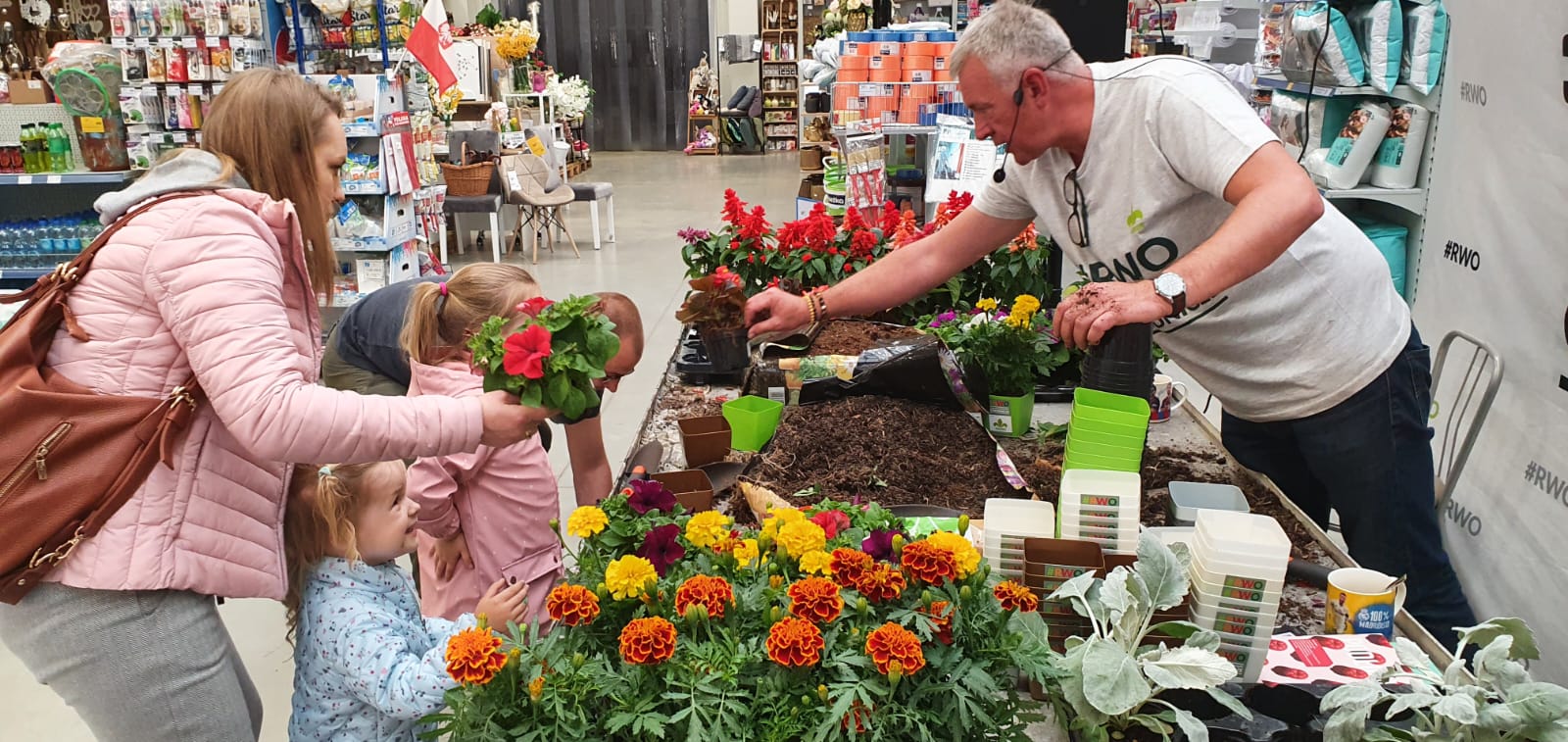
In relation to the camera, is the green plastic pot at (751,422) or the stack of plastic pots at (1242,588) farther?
the green plastic pot at (751,422)

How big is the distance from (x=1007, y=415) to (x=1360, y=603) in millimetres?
978

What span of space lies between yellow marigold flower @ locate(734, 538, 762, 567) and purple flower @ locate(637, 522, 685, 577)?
78 millimetres

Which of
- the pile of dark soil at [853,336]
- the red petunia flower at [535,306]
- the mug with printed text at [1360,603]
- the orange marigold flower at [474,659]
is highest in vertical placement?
the red petunia flower at [535,306]

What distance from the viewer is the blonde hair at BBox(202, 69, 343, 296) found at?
5.31 feet

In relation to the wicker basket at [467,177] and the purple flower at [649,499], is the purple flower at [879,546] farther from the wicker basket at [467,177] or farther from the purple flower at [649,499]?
the wicker basket at [467,177]

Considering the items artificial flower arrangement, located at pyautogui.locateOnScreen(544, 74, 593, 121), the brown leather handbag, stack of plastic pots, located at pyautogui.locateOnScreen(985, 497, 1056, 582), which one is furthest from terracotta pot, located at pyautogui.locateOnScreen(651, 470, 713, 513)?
artificial flower arrangement, located at pyautogui.locateOnScreen(544, 74, 593, 121)

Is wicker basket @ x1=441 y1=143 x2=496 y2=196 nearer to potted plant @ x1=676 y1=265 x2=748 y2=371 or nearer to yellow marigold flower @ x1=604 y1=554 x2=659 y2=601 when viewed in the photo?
potted plant @ x1=676 y1=265 x2=748 y2=371

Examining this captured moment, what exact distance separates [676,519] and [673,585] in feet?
0.61

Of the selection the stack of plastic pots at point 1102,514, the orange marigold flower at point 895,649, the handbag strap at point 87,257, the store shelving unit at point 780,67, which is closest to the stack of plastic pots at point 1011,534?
the stack of plastic pots at point 1102,514

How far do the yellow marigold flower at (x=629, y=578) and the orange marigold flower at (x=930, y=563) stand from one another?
0.30m

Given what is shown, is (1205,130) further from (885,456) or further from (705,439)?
(705,439)

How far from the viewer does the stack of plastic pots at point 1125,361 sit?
1705 mm

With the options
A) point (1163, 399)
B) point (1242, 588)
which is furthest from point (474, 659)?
point (1163, 399)

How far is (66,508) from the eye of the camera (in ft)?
4.74
